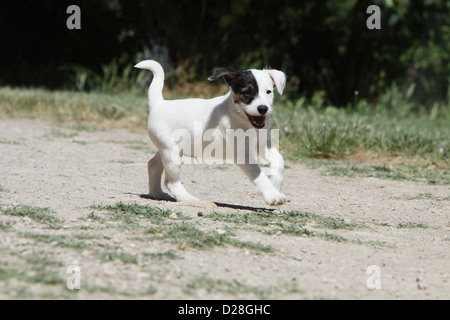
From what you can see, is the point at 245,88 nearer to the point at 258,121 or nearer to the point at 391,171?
the point at 258,121

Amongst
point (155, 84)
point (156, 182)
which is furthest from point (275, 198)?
point (155, 84)

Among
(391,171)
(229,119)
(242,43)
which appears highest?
(242,43)

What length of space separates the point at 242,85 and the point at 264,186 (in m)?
0.68

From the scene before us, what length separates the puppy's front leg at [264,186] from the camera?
4953mm

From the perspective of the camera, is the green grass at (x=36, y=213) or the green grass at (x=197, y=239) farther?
the green grass at (x=36, y=213)

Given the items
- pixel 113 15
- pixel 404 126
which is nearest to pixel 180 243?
pixel 404 126

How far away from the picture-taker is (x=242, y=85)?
5.08 meters

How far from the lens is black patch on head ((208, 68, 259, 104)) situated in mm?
5059

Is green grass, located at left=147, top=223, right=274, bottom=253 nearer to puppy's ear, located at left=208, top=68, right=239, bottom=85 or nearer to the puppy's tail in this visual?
puppy's ear, located at left=208, top=68, right=239, bottom=85

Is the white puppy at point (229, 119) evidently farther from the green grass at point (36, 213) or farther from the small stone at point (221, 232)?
the green grass at point (36, 213)

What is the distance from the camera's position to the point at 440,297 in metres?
3.59

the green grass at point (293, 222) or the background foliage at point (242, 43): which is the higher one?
the background foliage at point (242, 43)

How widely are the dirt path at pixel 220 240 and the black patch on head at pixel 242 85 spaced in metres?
0.76

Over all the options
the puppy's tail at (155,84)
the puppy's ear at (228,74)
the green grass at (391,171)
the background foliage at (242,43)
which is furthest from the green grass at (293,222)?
the background foliage at (242,43)
